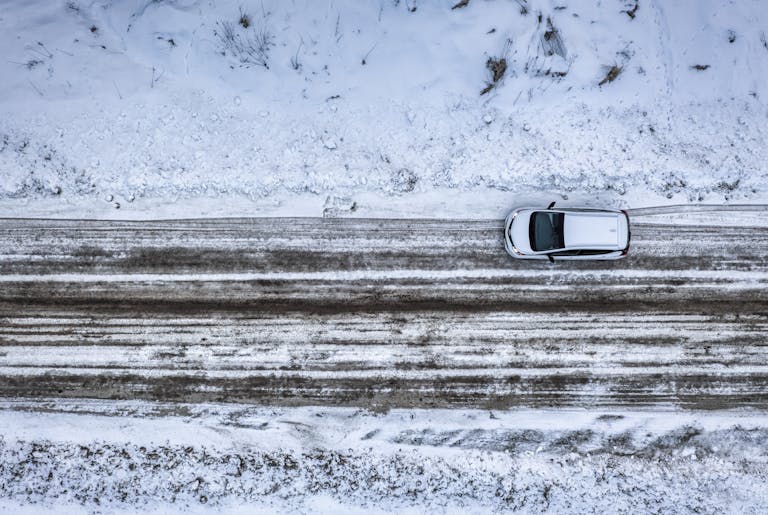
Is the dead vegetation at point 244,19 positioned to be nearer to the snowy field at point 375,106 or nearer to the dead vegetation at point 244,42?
the snowy field at point 375,106

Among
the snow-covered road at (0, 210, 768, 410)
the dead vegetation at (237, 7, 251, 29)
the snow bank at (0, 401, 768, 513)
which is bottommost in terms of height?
the snow bank at (0, 401, 768, 513)

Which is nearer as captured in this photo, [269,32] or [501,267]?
[269,32]

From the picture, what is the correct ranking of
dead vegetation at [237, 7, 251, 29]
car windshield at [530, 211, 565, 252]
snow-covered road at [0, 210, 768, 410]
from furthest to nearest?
snow-covered road at [0, 210, 768, 410] → car windshield at [530, 211, 565, 252] → dead vegetation at [237, 7, 251, 29]

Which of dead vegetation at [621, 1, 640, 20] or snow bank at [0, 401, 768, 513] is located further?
snow bank at [0, 401, 768, 513]

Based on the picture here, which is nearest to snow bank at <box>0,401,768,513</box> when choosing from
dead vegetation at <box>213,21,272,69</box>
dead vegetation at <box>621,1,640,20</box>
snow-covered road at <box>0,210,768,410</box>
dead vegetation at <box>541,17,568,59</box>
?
snow-covered road at <box>0,210,768,410</box>

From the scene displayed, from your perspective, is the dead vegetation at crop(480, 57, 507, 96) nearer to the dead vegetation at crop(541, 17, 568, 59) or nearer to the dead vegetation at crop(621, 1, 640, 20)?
the dead vegetation at crop(541, 17, 568, 59)

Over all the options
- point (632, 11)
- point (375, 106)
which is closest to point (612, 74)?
point (632, 11)

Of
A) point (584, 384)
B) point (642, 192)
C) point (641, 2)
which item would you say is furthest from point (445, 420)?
point (641, 2)

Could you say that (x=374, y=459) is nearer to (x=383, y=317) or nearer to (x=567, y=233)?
(x=383, y=317)

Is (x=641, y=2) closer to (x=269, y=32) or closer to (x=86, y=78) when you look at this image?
(x=269, y=32)
